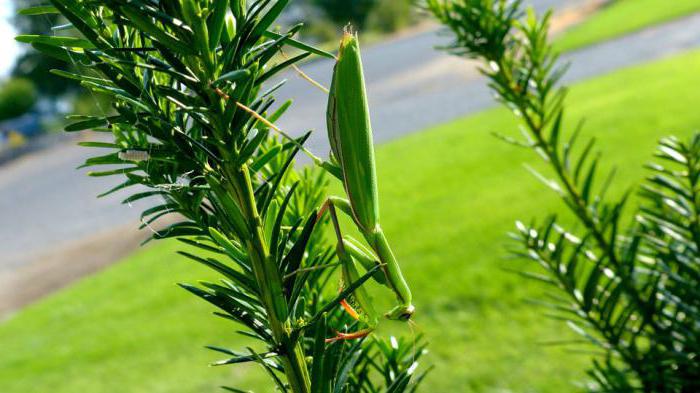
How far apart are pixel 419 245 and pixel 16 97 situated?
16.9 meters

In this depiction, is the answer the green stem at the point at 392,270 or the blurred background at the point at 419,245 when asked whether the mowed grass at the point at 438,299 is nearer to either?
the blurred background at the point at 419,245

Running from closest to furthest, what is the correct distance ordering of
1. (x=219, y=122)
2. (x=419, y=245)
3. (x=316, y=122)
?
(x=219, y=122) → (x=419, y=245) → (x=316, y=122)

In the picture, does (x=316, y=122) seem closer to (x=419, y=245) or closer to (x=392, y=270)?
(x=419, y=245)

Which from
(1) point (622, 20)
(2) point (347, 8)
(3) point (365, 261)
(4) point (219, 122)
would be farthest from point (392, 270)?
(2) point (347, 8)

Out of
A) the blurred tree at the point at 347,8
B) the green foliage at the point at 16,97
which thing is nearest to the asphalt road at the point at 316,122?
the blurred tree at the point at 347,8

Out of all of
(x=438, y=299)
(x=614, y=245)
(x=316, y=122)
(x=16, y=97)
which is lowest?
(x=438, y=299)

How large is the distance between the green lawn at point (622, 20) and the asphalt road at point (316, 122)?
51 cm

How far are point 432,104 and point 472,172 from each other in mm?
3811

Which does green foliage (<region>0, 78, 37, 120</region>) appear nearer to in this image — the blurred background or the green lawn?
the blurred background

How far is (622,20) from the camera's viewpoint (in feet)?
37.0

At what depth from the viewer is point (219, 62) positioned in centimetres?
29

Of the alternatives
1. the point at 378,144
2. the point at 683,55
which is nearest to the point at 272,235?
the point at 378,144

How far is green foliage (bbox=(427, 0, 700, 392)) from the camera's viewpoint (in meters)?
0.55

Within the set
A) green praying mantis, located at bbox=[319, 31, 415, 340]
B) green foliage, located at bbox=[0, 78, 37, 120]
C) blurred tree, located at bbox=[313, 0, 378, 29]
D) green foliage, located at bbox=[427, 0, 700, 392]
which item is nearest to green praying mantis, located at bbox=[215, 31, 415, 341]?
green praying mantis, located at bbox=[319, 31, 415, 340]
